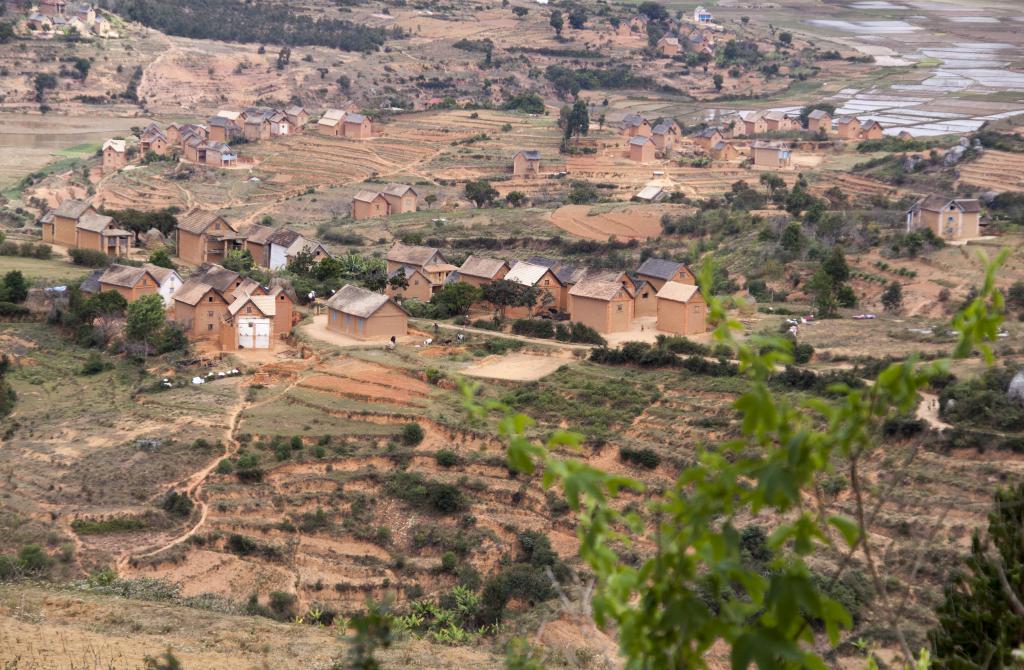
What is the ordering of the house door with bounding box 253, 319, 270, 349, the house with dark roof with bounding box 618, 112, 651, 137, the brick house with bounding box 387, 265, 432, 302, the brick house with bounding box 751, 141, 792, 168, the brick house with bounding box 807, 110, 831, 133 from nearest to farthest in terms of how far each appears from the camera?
the house door with bounding box 253, 319, 270, 349 → the brick house with bounding box 387, 265, 432, 302 → the brick house with bounding box 751, 141, 792, 168 → the house with dark roof with bounding box 618, 112, 651, 137 → the brick house with bounding box 807, 110, 831, 133

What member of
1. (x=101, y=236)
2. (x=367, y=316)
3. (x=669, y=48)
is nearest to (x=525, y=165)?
(x=101, y=236)

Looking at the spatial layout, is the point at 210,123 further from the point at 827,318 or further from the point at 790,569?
the point at 790,569

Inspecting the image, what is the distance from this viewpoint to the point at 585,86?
308 feet

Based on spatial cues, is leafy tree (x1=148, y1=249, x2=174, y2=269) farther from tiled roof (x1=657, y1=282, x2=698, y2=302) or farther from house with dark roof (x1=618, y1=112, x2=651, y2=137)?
house with dark roof (x1=618, y1=112, x2=651, y2=137)

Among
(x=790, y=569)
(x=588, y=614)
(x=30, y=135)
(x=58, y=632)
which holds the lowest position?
(x=30, y=135)

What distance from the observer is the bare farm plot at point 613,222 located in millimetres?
54562

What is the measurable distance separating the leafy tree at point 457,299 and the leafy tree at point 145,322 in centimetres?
869

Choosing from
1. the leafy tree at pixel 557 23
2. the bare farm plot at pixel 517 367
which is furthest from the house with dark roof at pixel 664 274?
the leafy tree at pixel 557 23

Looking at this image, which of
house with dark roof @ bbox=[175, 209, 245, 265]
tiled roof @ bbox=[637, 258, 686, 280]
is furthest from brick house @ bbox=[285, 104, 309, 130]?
tiled roof @ bbox=[637, 258, 686, 280]

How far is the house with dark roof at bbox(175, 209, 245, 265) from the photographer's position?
1896 inches

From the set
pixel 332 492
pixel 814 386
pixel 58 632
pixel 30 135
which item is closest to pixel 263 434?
pixel 332 492

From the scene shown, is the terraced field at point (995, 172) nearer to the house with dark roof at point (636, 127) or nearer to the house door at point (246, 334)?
the house with dark roof at point (636, 127)

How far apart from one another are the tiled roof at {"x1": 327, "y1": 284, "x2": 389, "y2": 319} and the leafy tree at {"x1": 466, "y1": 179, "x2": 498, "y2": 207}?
23.8m

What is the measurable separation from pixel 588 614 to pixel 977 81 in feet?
315
